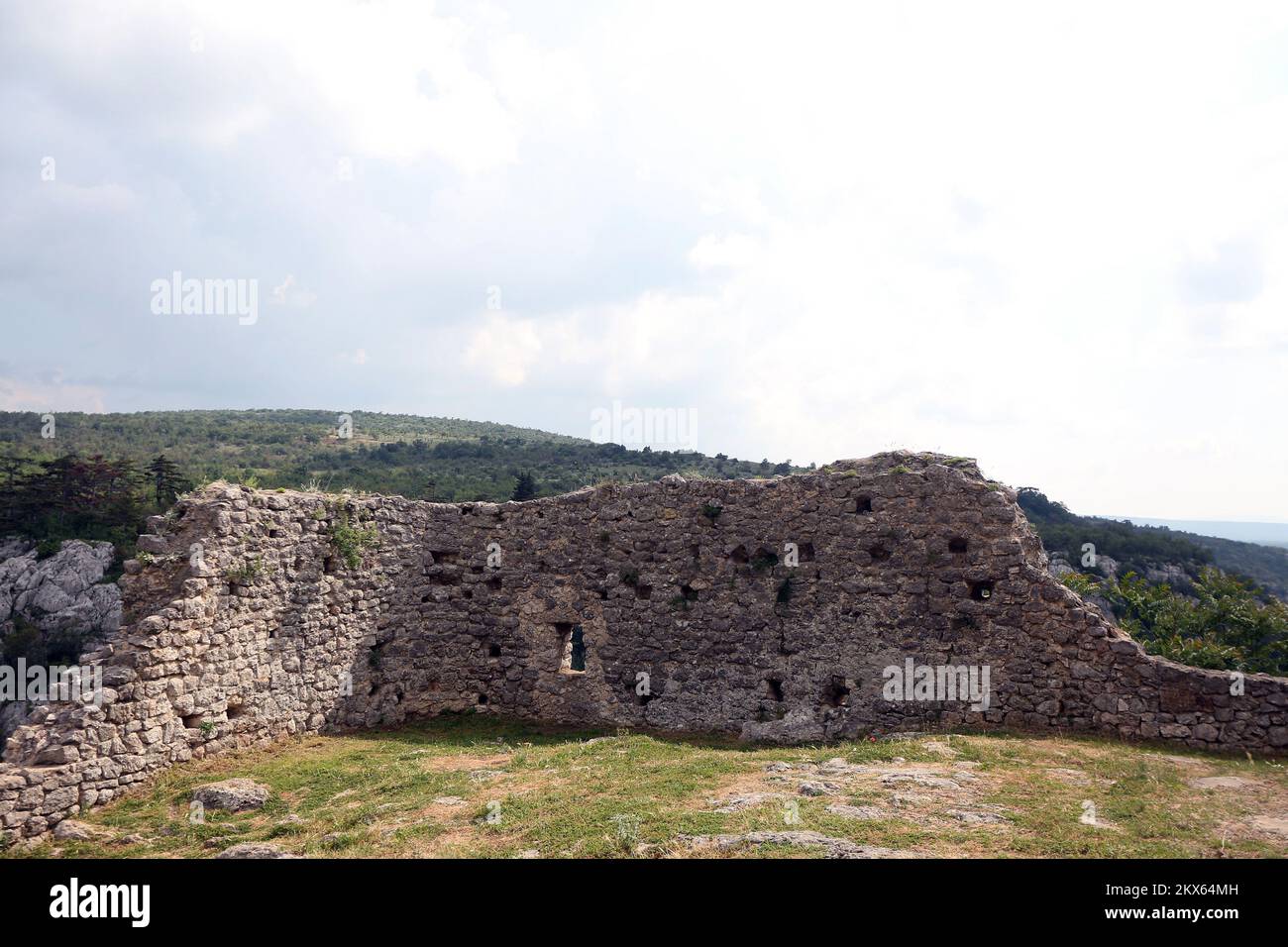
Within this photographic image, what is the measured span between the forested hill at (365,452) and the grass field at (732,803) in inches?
993

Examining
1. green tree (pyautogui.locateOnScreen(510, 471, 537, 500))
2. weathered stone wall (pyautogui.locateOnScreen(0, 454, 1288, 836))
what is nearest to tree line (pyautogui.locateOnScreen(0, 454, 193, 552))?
green tree (pyautogui.locateOnScreen(510, 471, 537, 500))

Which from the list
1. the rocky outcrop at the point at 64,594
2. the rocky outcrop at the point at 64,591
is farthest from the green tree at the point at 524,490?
the rocky outcrop at the point at 64,591

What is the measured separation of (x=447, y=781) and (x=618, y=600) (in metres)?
5.20

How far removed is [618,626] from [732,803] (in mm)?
6664

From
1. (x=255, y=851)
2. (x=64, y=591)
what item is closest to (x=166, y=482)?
(x=64, y=591)

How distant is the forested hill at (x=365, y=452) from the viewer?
43.5 meters

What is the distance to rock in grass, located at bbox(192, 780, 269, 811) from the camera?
10.4 m

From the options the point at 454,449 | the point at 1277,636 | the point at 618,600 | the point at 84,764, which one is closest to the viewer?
the point at 84,764

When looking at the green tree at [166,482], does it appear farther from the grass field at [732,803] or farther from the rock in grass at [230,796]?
the rock in grass at [230,796]

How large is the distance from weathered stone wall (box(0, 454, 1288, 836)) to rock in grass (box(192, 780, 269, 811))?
111 cm

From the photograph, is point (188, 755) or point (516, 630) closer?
point (188, 755)
